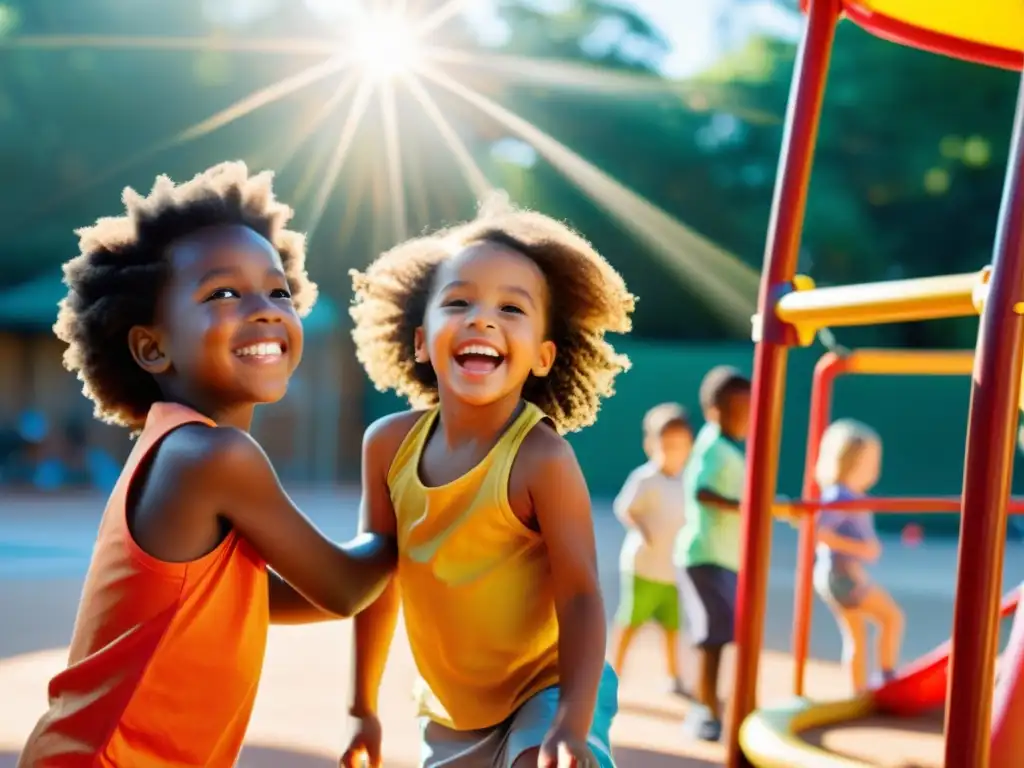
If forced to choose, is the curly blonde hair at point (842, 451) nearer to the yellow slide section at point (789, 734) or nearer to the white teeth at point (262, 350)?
the yellow slide section at point (789, 734)

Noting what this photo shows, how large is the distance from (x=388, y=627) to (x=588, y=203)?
1567 centimetres

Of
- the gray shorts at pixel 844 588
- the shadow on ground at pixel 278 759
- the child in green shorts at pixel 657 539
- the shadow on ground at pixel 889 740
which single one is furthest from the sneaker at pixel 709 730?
the shadow on ground at pixel 889 740

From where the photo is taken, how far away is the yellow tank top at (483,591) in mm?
1986

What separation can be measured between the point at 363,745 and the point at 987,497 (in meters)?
1.06

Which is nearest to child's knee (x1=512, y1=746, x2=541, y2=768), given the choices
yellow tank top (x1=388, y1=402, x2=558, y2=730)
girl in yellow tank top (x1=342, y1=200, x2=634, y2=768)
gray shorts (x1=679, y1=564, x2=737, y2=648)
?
girl in yellow tank top (x1=342, y1=200, x2=634, y2=768)

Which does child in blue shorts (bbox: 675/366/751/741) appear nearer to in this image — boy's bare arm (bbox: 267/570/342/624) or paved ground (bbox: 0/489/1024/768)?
paved ground (bbox: 0/489/1024/768)

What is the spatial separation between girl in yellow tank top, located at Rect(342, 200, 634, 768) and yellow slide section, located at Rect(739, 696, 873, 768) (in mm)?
569

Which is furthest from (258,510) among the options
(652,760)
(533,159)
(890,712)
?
(533,159)

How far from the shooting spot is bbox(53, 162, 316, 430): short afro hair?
201 centimetres

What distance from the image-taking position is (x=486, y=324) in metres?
2.02

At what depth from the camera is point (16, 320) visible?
15938 millimetres

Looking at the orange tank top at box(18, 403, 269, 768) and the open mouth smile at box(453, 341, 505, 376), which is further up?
the open mouth smile at box(453, 341, 505, 376)

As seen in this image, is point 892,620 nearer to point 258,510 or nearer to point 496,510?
point 496,510

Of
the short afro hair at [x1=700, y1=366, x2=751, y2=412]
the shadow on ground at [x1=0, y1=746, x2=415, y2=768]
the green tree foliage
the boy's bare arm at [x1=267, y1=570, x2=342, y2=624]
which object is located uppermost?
the green tree foliage
